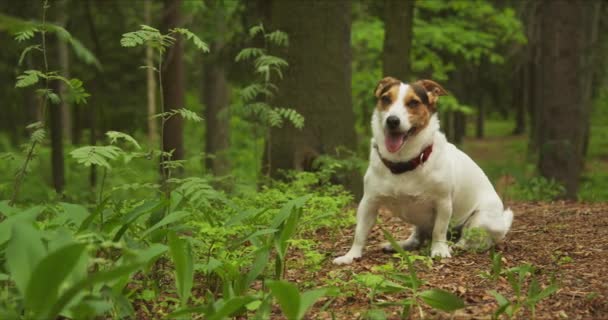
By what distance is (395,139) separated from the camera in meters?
5.00

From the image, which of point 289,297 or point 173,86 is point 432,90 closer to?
point 289,297

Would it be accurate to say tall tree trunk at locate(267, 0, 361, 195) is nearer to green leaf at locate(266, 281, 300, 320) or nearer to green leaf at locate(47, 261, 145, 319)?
green leaf at locate(266, 281, 300, 320)

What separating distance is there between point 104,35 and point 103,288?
16964mm

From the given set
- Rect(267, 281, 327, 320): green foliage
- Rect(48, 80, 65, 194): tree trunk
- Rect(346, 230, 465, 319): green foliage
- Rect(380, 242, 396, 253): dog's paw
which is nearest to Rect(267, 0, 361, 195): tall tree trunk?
Rect(380, 242, 396, 253): dog's paw

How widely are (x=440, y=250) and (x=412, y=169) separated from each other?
0.71m

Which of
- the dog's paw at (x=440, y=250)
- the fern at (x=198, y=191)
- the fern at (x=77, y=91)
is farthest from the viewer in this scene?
the dog's paw at (x=440, y=250)

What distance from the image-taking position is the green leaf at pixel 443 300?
11.3ft

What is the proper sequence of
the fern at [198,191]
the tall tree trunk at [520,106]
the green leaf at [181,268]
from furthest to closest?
the tall tree trunk at [520,106]
the fern at [198,191]
the green leaf at [181,268]

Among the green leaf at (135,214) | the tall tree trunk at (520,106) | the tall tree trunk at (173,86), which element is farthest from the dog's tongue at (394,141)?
the tall tree trunk at (520,106)

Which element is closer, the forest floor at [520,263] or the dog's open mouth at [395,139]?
the forest floor at [520,263]

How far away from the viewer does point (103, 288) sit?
140 inches

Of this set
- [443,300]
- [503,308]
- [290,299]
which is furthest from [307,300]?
[503,308]

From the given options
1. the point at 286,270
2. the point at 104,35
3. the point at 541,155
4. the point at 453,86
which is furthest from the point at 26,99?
the point at 286,270

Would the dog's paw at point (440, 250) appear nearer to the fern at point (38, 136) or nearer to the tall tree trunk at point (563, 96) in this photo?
the fern at point (38, 136)
